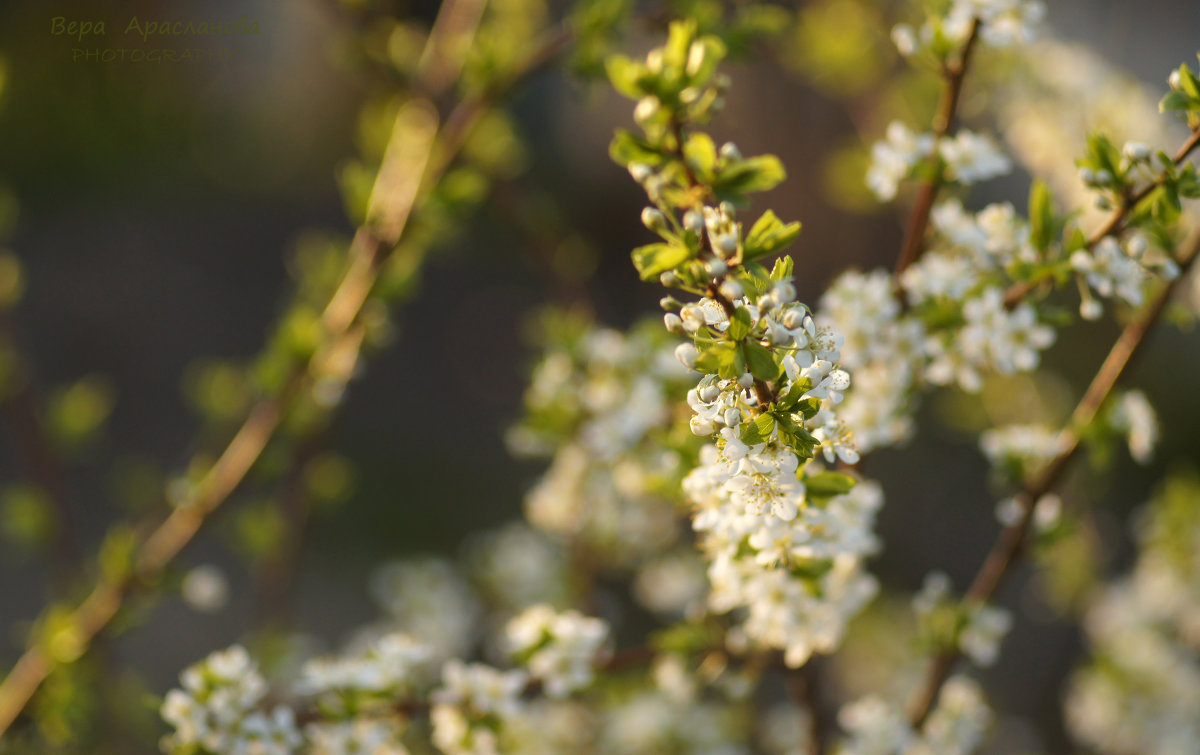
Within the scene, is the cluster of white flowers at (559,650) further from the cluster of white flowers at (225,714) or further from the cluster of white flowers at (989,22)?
the cluster of white flowers at (989,22)

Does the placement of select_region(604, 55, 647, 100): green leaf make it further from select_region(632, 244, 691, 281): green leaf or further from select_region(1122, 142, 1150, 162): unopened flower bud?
select_region(1122, 142, 1150, 162): unopened flower bud

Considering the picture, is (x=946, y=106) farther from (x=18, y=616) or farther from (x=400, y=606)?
(x=18, y=616)

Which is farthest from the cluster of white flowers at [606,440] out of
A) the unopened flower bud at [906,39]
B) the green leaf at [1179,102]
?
the green leaf at [1179,102]

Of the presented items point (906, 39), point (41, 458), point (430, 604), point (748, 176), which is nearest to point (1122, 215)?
point (906, 39)

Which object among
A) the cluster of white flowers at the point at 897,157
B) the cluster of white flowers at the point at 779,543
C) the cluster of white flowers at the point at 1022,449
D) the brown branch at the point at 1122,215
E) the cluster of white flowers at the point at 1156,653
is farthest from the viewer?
the cluster of white flowers at the point at 1156,653

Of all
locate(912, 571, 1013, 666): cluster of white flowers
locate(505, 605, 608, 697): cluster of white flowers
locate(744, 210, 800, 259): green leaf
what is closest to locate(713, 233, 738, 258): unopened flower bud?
locate(744, 210, 800, 259): green leaf

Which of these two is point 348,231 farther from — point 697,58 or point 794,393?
point 794,393
